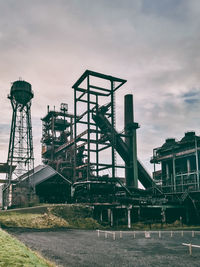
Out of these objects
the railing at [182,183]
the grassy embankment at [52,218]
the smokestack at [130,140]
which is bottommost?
the grassy embankment at [52,218]

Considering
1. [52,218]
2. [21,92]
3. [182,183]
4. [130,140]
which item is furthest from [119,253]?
[21,92]

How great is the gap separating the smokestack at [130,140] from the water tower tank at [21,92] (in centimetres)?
1948

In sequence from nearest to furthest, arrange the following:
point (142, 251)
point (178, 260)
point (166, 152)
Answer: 1. point (178, 260)
2. point (142, 251)
3. point (166, 152)

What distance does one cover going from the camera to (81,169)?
2361 inches

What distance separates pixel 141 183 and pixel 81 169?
40.4 feet

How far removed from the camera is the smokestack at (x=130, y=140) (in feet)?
183

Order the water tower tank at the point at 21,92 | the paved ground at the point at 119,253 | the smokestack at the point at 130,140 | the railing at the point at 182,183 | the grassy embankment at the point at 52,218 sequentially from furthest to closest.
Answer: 1. the smokestack at the point at 130,140
2. the water tower tank at the point at 21,92
3. the railing at the point at 182,183
4. the grassy embankment at the point at 52,218
5. the paved ground at the point at 119,253

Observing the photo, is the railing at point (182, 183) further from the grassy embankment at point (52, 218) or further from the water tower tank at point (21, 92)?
the water tower tank at point (21, 92)

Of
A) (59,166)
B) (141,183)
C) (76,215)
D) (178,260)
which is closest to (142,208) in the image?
(76,215)

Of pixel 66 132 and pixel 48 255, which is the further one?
pixel 66 132

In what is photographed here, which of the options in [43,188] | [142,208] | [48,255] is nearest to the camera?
[48,255]

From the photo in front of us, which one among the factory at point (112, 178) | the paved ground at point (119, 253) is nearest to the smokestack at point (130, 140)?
the factory at point (112, 178)

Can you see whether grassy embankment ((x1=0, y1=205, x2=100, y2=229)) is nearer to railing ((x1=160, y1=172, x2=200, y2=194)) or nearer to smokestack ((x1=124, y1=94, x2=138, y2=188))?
smokestack ((x1=124, y1=94, x2=138, y2=188))

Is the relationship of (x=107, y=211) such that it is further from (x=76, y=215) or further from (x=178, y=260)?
(x=178, y=260)
